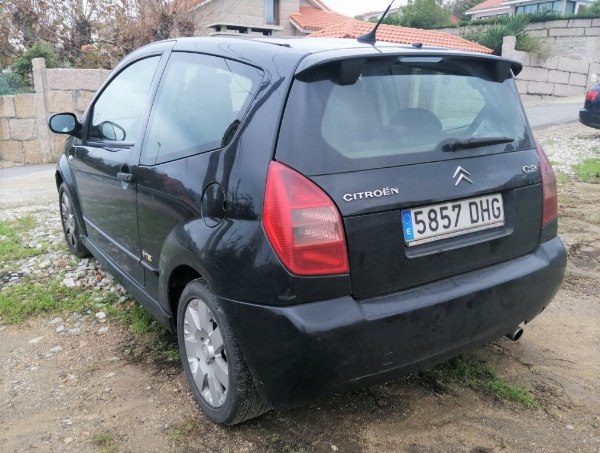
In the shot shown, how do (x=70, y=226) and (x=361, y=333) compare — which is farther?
(x=70, y=226)

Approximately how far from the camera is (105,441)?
2479 mm

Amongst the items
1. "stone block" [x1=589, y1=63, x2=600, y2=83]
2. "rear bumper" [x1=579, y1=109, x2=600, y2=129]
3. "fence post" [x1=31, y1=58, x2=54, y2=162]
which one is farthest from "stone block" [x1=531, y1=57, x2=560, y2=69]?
"fence post" [x1=31, y1=58, x2=54, y2=162]

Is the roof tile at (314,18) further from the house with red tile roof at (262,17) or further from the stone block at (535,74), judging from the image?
the stone block at (535,74)

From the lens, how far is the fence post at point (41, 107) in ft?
39.6

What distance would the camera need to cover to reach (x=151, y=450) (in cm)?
241

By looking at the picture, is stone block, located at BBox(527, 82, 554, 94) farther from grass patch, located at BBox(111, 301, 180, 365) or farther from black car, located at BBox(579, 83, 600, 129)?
grass patch, located at BBox(111, 301, 180, 365)

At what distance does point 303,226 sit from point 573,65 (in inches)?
1113

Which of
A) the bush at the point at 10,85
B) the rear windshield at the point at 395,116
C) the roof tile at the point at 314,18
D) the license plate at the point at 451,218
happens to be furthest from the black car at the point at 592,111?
the roof tile at the point at 314,18

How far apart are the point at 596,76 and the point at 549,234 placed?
2838 centimetres

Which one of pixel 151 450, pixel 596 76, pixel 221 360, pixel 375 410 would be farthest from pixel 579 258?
pixel 596 76

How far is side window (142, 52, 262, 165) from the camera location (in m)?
2.40

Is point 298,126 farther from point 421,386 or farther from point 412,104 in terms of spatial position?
point 421,386

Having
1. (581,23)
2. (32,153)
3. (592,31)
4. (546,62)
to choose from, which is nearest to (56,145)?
(32,153)

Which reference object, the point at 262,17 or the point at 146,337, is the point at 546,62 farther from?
the point at 146,337
